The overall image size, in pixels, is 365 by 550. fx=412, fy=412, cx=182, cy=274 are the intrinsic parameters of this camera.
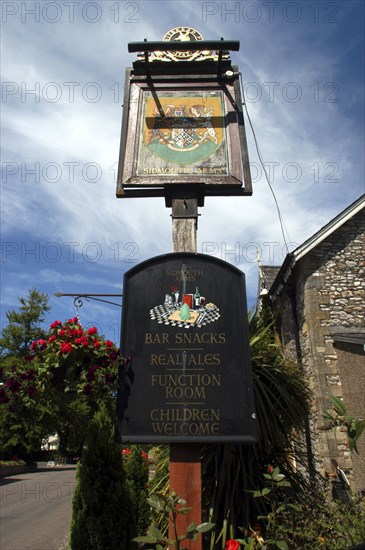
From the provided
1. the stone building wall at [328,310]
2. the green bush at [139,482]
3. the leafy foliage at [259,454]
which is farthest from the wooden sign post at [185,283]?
the stone building wall at [328,310]

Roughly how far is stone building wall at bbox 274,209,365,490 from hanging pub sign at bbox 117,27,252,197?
19.1 feet

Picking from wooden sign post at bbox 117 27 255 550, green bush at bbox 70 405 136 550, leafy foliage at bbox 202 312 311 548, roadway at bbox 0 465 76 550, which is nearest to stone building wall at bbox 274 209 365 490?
leafy foliage at bbox 202 312 311 548

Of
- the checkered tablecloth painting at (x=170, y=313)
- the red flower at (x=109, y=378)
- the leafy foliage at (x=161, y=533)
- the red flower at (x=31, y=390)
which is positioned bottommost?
the leafy foliage at (x=161, y=533)

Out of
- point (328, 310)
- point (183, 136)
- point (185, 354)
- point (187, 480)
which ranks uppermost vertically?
point (183, 136)

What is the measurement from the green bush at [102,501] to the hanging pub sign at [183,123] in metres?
2.77

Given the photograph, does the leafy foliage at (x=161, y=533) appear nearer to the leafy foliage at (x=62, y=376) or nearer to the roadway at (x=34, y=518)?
the leafy foliage at (x=62, y=376)

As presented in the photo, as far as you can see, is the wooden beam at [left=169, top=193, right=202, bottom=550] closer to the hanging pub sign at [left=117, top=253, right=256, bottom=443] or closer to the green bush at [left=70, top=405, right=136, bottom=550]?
the hanging pub sign at [left=117, top=253, right=256, bottom=443]

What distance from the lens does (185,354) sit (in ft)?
11.7

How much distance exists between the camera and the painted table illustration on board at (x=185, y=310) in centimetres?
368

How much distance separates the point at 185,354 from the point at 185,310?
15.5 inches

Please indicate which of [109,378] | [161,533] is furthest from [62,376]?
[161,533]

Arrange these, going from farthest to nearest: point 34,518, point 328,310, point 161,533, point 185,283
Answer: point 34,518, point 328,310, point 185,283, point 161,533

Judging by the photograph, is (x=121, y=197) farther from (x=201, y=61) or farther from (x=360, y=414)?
(x=360, y=414)

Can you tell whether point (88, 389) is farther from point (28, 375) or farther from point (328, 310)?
point (328, 310)
